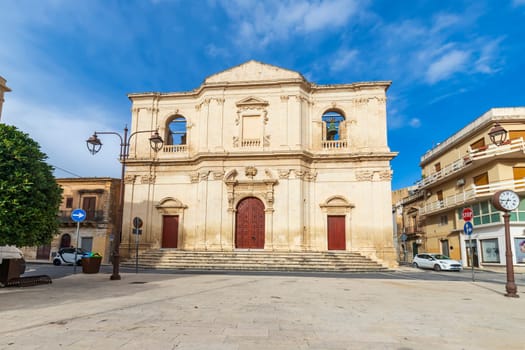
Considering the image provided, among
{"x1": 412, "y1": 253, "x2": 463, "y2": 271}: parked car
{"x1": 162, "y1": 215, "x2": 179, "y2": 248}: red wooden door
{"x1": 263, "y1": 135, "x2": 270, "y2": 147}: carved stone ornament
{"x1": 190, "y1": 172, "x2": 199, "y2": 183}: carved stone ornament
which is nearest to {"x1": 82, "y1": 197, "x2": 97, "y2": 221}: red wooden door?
{"x1": 162, "y1": 215, "x2": 179, "y2": 248}: red wooden door

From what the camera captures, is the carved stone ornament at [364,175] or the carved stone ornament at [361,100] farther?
the carved stone ornament at [361,100]

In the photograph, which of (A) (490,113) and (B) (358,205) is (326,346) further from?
(A) (490,113)

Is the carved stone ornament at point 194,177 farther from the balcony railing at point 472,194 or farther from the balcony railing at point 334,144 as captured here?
the balcony railing at point 472,194

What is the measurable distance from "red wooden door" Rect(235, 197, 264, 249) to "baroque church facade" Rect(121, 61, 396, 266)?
65mm

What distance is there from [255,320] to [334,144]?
1957 cm

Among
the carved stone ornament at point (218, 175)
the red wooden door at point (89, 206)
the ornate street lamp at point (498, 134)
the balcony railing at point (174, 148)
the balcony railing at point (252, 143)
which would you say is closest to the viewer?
the ornate street lamp at point (498, 134)

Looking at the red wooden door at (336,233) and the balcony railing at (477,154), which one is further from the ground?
the balcony railing at (477,154)

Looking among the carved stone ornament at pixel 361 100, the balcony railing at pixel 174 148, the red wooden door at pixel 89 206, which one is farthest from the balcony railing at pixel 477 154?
the red wooden door at pixel 89 206

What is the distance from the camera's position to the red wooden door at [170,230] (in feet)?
80.1

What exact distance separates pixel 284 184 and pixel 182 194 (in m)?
7.16

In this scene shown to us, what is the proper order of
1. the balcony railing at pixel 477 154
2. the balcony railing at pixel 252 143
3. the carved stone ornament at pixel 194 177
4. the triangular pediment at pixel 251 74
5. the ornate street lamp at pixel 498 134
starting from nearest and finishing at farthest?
the ornate street lamp at pixel 498 134 → the balcony railing at pixel 477 154 → the balcony railing at pixel 252 143 → the carved stone ornament at pixel 194 177 → the triangular pediment at pixel 251 74

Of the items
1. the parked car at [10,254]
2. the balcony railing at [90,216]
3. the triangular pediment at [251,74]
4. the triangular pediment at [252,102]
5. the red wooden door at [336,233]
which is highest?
the triangular pediment at [251,74]

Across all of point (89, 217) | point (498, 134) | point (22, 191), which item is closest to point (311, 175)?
point (498, 134)

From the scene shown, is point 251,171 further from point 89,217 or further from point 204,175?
point 89,217
